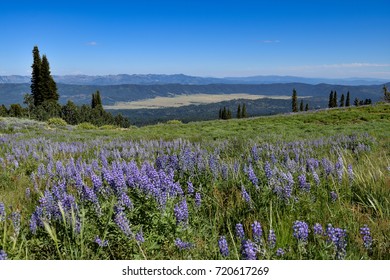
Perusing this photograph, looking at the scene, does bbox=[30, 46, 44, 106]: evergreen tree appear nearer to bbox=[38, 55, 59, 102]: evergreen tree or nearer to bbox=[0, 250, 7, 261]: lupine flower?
bbox=[38, 55, 59, 102]: evergreen tree

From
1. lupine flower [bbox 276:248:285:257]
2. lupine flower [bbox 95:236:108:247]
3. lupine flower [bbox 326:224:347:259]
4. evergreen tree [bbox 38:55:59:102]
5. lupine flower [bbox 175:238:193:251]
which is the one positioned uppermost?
evergreen tree [bbox 38:55:59:102]

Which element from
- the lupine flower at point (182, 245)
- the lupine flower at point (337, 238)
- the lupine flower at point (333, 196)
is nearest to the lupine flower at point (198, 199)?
the lupine flower at point (182, 245)

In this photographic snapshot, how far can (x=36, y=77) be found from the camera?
281 ft

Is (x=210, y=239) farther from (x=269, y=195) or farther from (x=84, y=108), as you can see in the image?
(x=84, y=108)

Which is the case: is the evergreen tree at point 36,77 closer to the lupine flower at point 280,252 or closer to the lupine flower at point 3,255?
the lupine flower at point 3,255

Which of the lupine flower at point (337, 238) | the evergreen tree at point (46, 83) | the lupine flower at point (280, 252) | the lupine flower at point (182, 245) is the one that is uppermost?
the evergreen tree at point (46, 83)

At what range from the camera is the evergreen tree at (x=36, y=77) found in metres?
85.8

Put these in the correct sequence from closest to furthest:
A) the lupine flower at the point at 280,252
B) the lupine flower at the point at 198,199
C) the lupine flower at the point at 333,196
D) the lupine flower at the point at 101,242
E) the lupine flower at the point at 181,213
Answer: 1. the lupine flower at the point at 280,252
2. the lupine flower at the point at 101,242
3. the lupine flower at the point at 181,213
4. the lupine flower at the point at 198,199
5. the lupine flower at the point at 333,196

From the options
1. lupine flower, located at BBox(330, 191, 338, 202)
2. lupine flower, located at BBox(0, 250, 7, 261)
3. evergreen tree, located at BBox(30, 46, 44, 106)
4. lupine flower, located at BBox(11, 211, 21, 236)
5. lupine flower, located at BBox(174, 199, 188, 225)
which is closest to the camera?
lupine flower, located at BBox(0, 250, 7, 261)

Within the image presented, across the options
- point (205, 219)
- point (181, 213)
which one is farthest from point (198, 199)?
point (181, 213)

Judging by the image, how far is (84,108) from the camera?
101562 mm

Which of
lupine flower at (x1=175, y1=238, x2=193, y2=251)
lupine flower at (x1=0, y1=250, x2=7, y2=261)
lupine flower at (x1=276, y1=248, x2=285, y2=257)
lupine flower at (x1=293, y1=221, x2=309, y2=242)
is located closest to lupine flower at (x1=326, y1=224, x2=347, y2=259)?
lupine flower at (x1=293, y1=221, x2=309, y2=242)

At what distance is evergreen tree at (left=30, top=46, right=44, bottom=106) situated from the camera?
85750mm

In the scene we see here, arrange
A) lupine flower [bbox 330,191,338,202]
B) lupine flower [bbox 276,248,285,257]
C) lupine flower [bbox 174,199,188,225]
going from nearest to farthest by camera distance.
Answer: lupine flower [bbox 276,248,285,257] → lupine flower [bbox 174,199,188,225] → lupine flower [bbox 330,191,338,202]
